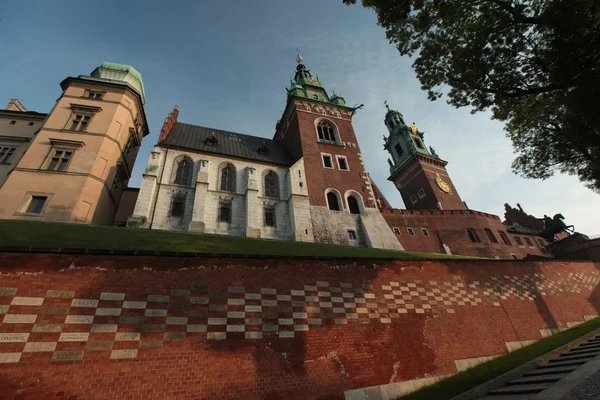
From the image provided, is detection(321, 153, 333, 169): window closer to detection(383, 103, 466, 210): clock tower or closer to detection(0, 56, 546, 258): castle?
detection(0, 56, 546, 258): castle

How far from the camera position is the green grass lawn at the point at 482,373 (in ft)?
25.0

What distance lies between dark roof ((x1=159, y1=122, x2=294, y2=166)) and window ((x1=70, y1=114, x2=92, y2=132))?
515cm

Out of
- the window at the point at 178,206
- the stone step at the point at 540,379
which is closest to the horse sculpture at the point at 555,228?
the stone step at the point at 540,379

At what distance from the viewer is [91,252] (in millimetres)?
7266

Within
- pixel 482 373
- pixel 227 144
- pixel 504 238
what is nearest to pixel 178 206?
pixel 227 144

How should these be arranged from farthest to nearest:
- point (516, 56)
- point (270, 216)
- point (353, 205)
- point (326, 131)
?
point (326, 131)
point (353, 205)
point (270, 216)
point (516, 56)

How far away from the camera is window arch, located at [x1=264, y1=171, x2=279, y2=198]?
78.8 ft

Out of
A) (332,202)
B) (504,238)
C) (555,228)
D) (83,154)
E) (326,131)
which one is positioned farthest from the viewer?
(555,228)

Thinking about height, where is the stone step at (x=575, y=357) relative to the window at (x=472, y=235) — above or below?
below

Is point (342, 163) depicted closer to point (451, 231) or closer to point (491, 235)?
point (451, 231)

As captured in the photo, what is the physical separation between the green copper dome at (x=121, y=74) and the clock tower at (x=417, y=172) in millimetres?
37318

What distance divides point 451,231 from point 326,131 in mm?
17910

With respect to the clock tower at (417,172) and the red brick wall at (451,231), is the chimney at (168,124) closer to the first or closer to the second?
the red brick wall at (451,231)

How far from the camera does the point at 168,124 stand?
81.8 feet
